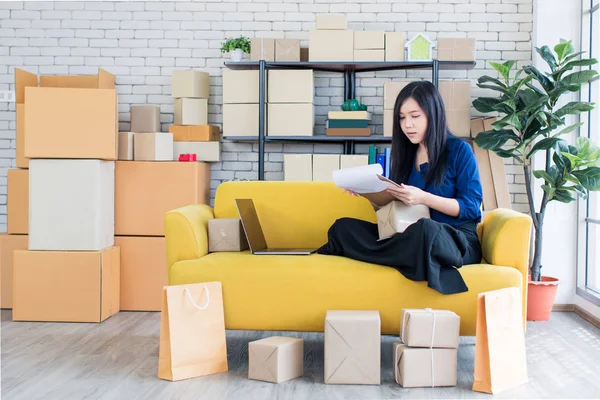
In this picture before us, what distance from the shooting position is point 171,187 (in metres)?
4.55

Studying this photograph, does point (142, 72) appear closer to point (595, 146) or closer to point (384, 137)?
point (384, 137)

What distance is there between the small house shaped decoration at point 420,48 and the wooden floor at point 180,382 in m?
1.89

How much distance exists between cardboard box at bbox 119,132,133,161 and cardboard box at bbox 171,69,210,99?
21.9 inches

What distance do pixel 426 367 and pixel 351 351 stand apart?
0.97 feet

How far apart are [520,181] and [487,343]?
2561 millimetres

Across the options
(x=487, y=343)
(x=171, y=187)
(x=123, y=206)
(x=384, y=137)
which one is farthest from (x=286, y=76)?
(x=487, y=343)

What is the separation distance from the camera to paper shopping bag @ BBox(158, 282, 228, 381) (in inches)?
112

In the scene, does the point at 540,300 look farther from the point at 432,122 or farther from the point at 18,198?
the point at 18,198

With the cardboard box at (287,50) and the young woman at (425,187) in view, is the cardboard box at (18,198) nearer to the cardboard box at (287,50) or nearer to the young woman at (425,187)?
the cardboard box at (287,50)

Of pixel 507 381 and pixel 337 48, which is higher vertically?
pixel 337 48

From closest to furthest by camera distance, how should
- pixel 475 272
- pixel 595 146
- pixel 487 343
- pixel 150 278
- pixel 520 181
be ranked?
pixel 487 343 < pixel 475 272 < pixel 595 146 < pixel 150 278 < pixel 520 181

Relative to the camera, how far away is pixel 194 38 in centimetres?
513

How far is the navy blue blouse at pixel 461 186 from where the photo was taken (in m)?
3.23

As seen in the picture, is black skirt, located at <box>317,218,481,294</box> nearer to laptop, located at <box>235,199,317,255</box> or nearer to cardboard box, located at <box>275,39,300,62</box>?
laptop, located at <box>235,199,317,255</box>
